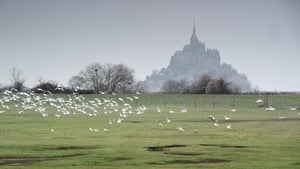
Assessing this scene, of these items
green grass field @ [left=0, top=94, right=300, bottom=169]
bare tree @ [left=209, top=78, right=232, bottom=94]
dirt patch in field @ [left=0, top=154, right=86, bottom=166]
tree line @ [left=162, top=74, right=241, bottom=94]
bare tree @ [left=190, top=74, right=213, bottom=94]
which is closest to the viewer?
green grass field @ [left=0, top=94, right=300, bottom=169]

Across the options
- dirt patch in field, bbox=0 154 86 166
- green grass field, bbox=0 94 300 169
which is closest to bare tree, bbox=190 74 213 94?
green grass field, bbox=0 94 300 169

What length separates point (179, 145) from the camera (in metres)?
41.1

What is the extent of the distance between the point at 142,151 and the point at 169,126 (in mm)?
22499

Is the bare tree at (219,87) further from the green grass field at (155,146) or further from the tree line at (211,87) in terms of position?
the green grass field at (155,146)

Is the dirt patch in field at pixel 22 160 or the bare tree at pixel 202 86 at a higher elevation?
the bare tree at pixel 202 86

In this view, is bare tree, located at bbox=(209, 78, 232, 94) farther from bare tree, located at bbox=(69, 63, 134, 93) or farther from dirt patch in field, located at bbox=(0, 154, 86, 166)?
dirt patch in field, located at bbox=(0, 154, 86, 166)

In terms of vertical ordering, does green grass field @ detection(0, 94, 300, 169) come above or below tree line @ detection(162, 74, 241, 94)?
below

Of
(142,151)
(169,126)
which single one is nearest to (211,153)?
(142,151)

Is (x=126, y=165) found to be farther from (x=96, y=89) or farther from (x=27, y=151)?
(x=96, y=89)

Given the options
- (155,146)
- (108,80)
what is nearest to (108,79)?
(108,80)

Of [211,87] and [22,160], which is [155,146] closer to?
[22,160]

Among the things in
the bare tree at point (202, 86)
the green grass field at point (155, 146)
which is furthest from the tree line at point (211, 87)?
the green grass field at point (155, 146)

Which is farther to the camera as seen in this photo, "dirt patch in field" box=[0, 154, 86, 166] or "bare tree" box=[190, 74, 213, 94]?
"bare tree" box=[190, 74, 213, 94]

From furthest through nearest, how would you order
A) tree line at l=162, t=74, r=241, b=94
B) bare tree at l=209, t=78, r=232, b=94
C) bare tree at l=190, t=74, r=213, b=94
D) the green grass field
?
1. bare tree at l=190, t=74, r=213, b=94
2. tree line at l=162, t=74, r=241, b=94
3. bare tree at l=209, t=78, r=232, b=94
4. the green grass field
